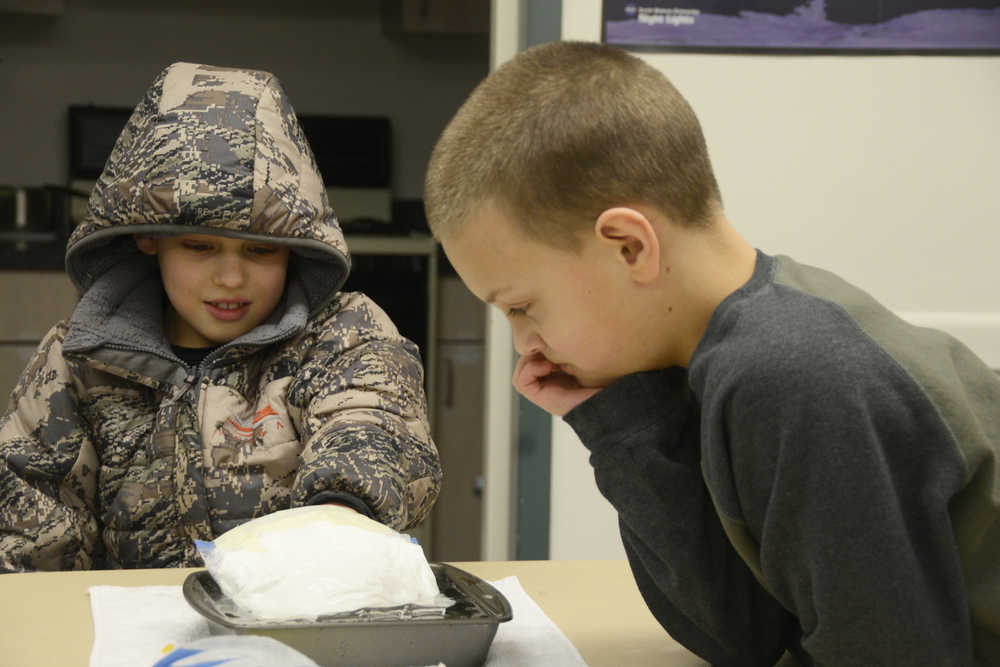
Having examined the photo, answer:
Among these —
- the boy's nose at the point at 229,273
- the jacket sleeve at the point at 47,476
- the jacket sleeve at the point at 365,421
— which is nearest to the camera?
the jacket sleeve at the point at 365,421

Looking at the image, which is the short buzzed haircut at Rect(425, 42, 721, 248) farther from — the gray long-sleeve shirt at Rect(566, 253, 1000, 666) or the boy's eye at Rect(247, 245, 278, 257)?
the boy's eye at Rect(247, 245, 278, 257)

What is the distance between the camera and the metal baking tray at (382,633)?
2.30ft

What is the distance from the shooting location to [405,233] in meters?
3.37

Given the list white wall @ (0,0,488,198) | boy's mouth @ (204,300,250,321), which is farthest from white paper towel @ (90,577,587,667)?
white wall @ (0,0,488,198)

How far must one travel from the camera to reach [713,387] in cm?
66

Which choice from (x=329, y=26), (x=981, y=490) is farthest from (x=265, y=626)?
(x=329, y=26)

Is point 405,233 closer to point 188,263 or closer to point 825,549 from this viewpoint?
point 188,263

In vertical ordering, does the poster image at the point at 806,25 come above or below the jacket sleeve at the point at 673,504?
above

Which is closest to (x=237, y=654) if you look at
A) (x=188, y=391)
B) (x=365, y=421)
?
(x=365, y=421)

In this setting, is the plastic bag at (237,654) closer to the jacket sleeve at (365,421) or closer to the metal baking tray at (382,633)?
the metal baking tray at (382,633)

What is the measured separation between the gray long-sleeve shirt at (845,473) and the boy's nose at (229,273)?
71cm

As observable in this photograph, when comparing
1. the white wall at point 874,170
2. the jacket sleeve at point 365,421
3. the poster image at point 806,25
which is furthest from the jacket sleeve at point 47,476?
the poster image at point 806,25

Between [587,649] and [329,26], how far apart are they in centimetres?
328

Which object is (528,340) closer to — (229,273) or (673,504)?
(673,504)
